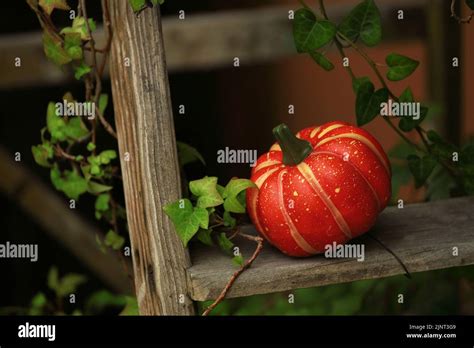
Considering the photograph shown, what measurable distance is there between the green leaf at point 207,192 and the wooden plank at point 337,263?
0.33 feet

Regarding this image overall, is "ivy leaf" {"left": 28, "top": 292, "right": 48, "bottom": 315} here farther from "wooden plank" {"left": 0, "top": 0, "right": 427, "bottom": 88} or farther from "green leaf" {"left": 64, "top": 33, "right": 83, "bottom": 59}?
"green leaf" {"left": 64, "top": 33, "right": 83, "bottom": 59}

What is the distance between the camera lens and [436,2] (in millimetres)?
2801

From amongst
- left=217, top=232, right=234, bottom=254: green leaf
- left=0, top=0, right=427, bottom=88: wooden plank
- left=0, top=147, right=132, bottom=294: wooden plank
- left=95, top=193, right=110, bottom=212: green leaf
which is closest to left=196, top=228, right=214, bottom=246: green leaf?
left=217, top=232, right=234, bottom=254: green leaf

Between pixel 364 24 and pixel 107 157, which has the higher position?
pixel 364 24

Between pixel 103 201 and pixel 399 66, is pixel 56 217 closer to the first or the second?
pixel 103 201

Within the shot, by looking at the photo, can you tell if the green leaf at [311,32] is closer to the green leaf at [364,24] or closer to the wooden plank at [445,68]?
the green leaf at [364,24]

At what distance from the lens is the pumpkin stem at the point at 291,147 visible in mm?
1388

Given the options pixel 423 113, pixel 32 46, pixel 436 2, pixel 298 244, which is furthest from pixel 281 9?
pixel 298 244

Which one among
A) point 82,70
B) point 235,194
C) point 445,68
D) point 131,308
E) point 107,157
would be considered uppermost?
point 445,68

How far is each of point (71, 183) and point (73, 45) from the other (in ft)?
0.95

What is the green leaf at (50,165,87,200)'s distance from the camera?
65.1 inches

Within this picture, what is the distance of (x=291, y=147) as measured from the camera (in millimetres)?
1398

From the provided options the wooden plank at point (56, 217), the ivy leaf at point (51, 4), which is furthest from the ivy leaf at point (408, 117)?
the wooden plank at point (56, 217)

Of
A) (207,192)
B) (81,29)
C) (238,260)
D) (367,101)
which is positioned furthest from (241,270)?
(81,29)
